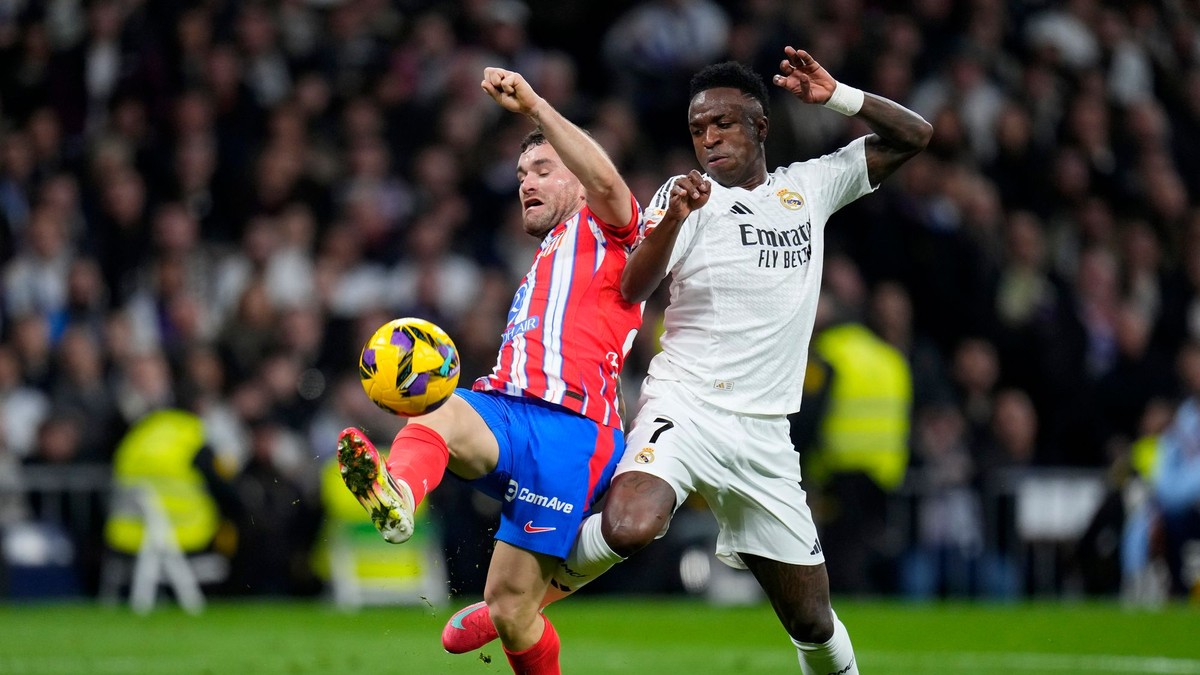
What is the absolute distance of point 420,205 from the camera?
52.3 ft

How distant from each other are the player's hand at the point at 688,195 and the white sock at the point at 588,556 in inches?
47.2

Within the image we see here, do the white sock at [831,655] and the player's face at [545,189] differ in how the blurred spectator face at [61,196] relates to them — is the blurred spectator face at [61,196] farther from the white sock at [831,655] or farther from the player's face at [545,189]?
the white sock at [831,655]

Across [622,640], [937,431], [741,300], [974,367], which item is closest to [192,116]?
[622,640]

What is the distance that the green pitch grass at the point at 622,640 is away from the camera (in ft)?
32.9

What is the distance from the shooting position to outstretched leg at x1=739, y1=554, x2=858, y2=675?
698 cm

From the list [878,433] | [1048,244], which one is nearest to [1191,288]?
[1048,244]

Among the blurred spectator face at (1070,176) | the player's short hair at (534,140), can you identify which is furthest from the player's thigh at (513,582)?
the blurred spectator face at (1070,176)

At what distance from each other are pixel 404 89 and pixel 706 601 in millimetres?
5502

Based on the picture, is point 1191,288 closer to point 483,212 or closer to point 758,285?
point 483,212

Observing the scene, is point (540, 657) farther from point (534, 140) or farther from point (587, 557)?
point (534, 140)

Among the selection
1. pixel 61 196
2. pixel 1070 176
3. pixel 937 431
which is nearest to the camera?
pixel 61 196

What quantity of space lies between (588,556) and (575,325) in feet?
2.94

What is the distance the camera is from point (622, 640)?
1173cm

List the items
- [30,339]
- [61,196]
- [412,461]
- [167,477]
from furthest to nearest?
1. [61,196]
2. [30,339]
3. [167,477]
4. [412,461]
